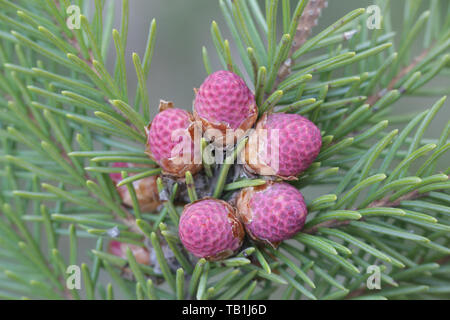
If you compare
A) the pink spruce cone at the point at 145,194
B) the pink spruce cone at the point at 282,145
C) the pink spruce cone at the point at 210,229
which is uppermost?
the pink spruce cone at the point at 282,145

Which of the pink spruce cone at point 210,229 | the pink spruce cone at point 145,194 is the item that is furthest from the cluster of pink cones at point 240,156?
the pink spruce cone at point 145,194

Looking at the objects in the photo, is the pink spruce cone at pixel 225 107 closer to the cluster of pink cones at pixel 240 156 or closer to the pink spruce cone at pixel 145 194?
the cluster of pink cones at pixel 240 156

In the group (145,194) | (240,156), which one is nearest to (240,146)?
(240,156)

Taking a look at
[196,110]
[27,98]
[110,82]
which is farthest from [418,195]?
[27,98]

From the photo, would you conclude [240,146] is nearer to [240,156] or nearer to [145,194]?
[240,156]

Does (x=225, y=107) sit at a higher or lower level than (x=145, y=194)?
higher
